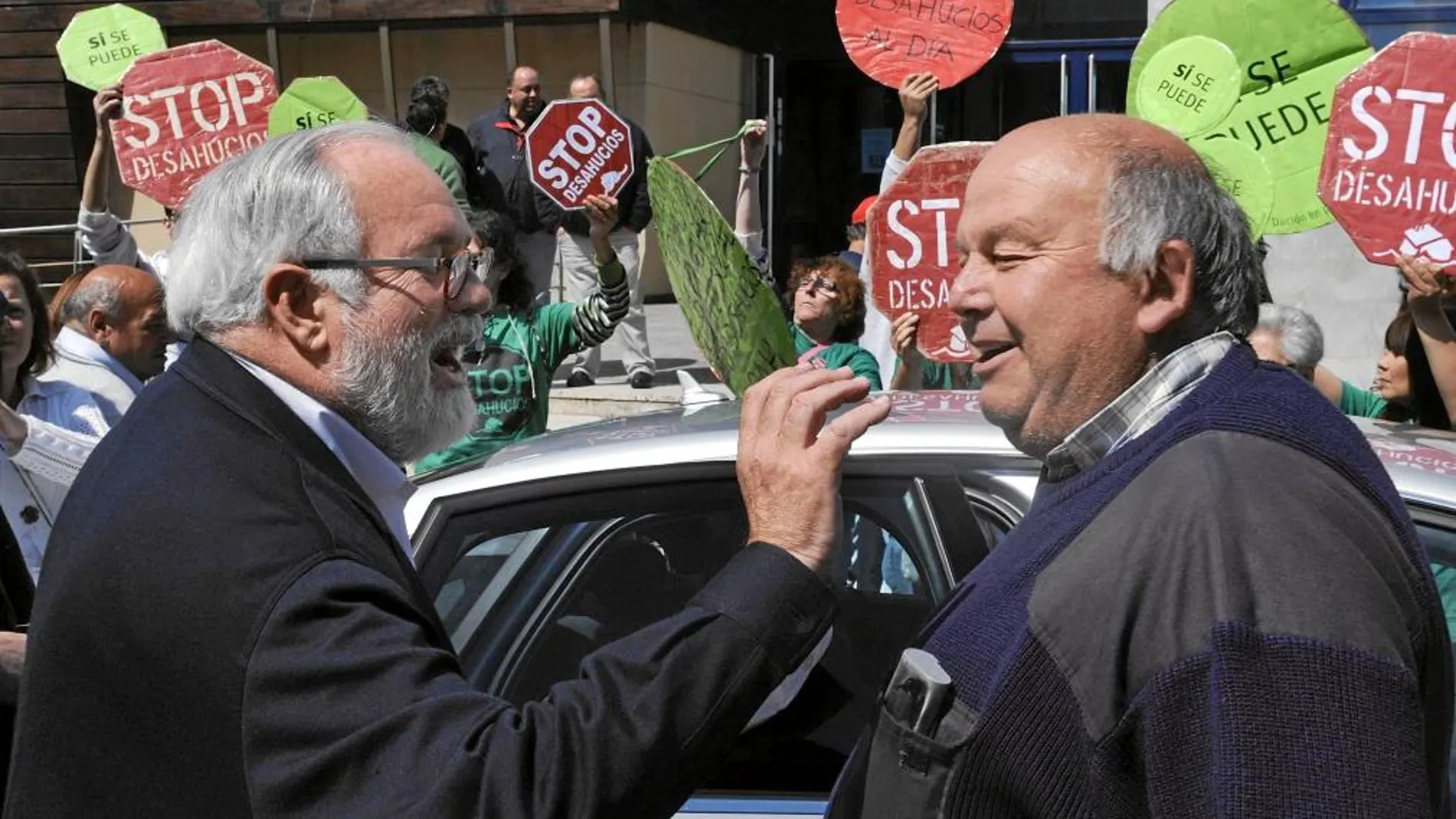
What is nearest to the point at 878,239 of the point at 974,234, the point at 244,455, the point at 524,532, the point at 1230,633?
the point at 524,532

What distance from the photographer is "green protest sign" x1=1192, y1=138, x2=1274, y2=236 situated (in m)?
3.82

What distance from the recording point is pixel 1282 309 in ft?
13.4

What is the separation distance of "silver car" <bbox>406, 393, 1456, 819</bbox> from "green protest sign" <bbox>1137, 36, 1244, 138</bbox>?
115 centimetres

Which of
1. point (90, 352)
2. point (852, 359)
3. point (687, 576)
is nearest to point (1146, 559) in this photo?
point (687, 576)

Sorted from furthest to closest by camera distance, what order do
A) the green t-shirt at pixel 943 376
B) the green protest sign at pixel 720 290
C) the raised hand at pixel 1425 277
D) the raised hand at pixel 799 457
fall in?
the green t-shirt at pixel 943 376 → the raised hand at pixel 1425 277 → the green protest sign at pixel 720 290 → the raised hand at pixel 799 457

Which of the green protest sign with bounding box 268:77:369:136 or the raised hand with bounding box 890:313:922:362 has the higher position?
the green protest sign with bounding box 268:77:369:136

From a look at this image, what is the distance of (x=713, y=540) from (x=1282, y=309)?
6.47 feet

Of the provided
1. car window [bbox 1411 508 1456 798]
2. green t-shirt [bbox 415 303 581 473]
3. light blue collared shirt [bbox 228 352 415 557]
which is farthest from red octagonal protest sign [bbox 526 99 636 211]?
light blue collared shirt [bbox 228 352 415 557]

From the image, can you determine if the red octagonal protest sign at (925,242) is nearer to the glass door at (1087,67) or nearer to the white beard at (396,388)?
the white beard at (396,388)

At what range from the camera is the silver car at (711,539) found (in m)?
2.54

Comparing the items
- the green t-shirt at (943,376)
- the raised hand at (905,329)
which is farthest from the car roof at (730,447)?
the green t-shirt at (943,376)

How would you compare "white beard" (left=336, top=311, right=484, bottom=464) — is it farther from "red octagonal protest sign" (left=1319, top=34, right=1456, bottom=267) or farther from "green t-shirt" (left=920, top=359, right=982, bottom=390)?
"green t-shirt" (left=920, top=359, right=982, bottom=390)

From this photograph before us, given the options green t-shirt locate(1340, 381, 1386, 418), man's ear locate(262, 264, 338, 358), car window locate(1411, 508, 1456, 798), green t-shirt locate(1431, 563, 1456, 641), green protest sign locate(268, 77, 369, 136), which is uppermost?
green protest sign locate(268, 77, 369, 136)

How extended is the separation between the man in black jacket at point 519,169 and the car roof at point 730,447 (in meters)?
6.51
